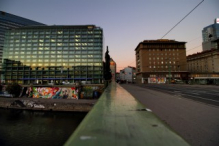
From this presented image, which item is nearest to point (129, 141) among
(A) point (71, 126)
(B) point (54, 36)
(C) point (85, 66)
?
(A) point (71, 126)

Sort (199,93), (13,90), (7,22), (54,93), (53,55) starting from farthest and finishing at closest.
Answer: (7,22) → (53,55) → (13,90) → (54,93) → (199,93)

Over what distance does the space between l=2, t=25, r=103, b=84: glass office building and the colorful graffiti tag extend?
40291 mm

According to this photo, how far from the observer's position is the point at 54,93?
28.3 m

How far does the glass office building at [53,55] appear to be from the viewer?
7025 cm

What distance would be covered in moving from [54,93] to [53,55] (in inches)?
2125

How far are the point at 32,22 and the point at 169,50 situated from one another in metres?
156

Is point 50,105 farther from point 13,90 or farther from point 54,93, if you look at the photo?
point 13,90

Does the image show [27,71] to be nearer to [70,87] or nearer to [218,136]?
[70,87]

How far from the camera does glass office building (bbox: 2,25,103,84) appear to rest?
70.2 m

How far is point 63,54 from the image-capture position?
72750mm

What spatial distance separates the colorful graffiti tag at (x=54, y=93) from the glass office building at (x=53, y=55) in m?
40.3

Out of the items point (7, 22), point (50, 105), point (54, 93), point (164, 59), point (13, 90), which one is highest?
point (7, 22)

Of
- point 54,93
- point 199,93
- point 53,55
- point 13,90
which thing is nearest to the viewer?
point 199,93

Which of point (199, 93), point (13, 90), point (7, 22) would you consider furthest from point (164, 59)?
point (7, 22)
